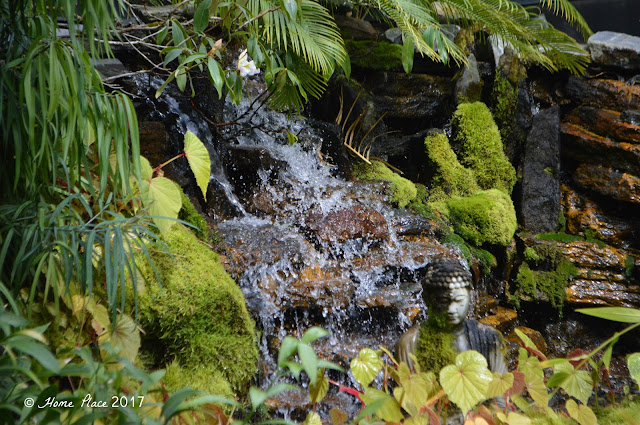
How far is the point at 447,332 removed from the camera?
79.7 inches

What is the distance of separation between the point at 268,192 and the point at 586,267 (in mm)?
3385

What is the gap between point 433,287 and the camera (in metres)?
2.01

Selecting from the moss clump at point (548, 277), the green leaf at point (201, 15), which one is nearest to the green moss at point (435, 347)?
the green leaf at point (201, 15)

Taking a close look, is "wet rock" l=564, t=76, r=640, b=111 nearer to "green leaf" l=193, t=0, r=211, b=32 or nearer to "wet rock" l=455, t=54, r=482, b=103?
"wet rock" l=455, t=54, r=482, b=103

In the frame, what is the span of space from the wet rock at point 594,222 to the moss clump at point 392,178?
2.02m

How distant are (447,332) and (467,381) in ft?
2.05

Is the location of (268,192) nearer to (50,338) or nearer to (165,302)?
(165,302)

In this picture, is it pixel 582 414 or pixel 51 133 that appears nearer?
pixel 582 414

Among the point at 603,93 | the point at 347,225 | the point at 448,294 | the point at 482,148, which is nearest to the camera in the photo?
the point at 448,294

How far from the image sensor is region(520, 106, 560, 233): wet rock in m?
5.76

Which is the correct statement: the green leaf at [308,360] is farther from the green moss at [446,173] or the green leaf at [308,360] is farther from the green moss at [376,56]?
the green moss at [376,56]

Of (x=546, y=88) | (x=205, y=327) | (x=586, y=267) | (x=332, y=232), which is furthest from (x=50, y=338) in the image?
(x=546, y=88)

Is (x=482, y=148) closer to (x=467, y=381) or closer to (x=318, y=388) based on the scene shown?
(x=467, y=381)

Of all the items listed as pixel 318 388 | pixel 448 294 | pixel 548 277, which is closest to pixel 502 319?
pixel 548 277
